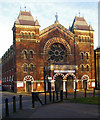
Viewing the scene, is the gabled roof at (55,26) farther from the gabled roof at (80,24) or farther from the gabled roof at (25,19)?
the gabled roof at (25,19)

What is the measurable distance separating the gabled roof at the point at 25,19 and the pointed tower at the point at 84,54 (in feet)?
30.7

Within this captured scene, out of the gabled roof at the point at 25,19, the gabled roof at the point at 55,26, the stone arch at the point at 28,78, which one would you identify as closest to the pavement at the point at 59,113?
the stone arch at the point at 28,78

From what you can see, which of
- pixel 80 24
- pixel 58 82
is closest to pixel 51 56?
pixel 58 82

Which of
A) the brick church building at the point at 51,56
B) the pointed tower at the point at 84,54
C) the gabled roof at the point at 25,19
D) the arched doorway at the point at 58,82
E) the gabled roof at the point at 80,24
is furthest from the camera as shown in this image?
the gabled roof at the point at 80,24

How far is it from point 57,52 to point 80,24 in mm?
8703

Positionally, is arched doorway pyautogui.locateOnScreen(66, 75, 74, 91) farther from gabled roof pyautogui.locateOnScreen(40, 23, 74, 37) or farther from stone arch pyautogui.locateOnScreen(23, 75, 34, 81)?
gabled roof pyautogui.locateOnScreen(40, 23, 74, 37)

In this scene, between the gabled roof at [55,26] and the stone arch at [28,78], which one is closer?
the stone arch at [28,78]

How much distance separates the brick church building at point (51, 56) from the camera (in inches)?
1537

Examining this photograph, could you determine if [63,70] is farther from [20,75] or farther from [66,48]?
[20,75]

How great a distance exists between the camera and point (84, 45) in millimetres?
42969

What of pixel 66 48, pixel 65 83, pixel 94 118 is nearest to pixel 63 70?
pixel 65 83

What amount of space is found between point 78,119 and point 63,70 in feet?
101

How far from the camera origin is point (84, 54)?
4297 centimetres

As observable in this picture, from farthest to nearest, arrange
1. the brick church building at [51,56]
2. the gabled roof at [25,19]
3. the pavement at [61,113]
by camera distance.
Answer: the gabled roof at [25,19], the brick church building at [51,56], the pavement at [61,113]
